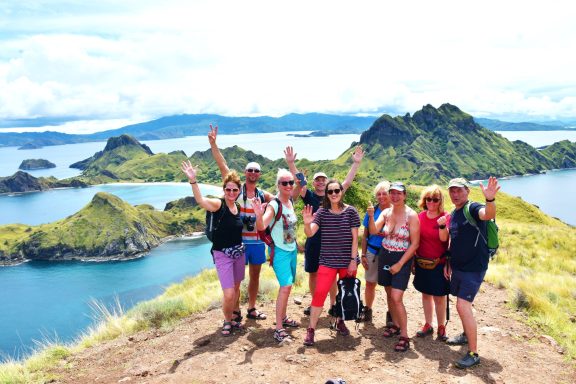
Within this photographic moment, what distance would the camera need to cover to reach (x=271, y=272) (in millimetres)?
13914

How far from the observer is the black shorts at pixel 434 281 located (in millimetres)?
7000

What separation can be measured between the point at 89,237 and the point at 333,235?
15387cm

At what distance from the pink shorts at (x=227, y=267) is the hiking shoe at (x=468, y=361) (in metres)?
4.08

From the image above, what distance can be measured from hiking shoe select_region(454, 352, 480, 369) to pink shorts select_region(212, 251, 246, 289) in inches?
161

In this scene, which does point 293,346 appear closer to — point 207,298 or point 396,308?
point 396,308

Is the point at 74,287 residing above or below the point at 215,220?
below

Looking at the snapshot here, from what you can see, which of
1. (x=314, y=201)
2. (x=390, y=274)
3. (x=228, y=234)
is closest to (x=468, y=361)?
(x=390, y=274)

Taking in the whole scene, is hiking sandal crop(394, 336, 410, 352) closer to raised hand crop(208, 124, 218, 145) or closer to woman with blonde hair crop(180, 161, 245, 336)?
woman with blonde hair crop(180, 161, 245, 336)

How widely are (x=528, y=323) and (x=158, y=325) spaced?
8.65m

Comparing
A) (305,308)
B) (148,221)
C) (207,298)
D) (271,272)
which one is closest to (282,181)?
(305,308)

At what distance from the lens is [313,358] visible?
6695 mm

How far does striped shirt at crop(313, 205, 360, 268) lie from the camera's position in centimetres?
684

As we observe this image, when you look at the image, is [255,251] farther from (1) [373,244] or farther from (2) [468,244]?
(2) [468,244]

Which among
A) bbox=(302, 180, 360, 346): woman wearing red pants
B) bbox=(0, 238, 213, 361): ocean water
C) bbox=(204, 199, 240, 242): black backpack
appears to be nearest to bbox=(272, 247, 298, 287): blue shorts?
bbox=(302, 180, 360, 346): woman wearing red pants
